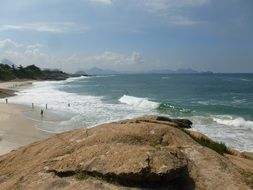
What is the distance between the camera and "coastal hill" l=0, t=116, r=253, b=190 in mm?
6762

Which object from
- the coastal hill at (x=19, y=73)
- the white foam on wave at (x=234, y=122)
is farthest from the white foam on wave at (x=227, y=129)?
the coastal hill at (x=19, y=73)

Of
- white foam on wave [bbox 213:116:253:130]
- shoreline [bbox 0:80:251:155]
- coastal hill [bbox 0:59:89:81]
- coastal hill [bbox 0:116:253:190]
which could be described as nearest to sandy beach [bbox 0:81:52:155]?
shoreline [bbox 0:80:251:155]

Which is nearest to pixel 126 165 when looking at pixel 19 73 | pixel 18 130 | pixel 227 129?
pixel 18 130

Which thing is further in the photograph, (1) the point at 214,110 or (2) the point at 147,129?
(1) the point at 214,110

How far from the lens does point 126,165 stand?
6824 mm

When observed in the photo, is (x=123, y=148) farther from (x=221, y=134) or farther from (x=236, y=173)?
(x=221, y=134)

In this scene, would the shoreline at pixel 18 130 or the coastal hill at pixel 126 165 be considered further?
the shoreline at pixel 18 130

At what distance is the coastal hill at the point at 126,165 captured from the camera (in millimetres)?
6762

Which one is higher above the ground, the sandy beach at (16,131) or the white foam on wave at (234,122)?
the sandy beach at (16,131)

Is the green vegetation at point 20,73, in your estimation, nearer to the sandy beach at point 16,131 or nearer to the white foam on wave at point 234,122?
the sandy beach at point 16,131

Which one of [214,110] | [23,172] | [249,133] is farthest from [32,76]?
[23,172]

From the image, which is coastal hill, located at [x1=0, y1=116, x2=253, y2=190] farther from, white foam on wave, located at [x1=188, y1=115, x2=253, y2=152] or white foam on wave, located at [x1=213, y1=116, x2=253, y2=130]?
white foam on wave, located at [x1=213, y1=116, x2=253, y2=130]

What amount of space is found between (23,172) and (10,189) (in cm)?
67

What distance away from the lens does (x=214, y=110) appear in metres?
51.9
